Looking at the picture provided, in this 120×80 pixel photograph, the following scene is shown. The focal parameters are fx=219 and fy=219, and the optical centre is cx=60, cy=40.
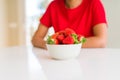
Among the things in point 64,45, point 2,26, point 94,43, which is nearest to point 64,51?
point 64,45

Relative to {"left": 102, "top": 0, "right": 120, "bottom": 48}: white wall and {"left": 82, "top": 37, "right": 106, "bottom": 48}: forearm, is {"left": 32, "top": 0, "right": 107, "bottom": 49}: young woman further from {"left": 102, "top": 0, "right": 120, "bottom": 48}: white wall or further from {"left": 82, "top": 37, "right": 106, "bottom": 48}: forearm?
{"left": 102, "top": 0, "right": 120, "bottom": 48}: white wall

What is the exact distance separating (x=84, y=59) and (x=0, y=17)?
3.13 m

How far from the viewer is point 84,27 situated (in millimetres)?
1700

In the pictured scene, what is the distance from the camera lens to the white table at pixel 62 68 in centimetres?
77

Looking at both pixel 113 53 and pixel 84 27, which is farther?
pixel 84 27

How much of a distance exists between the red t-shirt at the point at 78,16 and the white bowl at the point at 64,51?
0.63m

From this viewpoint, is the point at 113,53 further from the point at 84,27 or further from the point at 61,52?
the point at 84,27

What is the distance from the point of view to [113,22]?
2418mm

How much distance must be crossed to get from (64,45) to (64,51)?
0.11 feet

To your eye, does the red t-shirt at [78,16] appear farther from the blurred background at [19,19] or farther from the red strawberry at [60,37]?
the blurred background at [19,19]

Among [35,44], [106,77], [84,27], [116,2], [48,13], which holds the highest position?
[116,2]

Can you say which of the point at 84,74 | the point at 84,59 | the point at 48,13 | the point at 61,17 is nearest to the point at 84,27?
the point at 61,17

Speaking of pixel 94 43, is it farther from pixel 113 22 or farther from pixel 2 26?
pixel 2 26

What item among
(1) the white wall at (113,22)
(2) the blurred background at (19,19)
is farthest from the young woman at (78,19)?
(2) the blurred background at (19,19)
